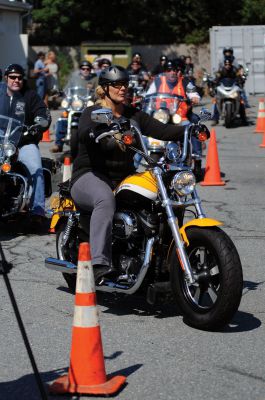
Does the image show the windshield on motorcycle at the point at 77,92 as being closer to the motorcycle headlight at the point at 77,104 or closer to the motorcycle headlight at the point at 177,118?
the motorcycle headlight at the point at 77,104

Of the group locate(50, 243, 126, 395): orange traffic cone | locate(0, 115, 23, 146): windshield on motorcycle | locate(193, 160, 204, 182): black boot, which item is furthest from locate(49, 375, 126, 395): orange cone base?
locate(193, 160, 204, 182): black boot

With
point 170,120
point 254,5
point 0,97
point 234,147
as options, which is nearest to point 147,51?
point 254,5

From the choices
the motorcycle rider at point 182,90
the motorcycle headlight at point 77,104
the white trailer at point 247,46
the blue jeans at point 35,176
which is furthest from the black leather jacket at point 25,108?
the white trailer at point 247,46

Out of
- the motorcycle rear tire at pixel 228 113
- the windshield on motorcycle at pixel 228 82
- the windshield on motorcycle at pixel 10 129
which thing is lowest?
the motorcycle rear tire at pixel 228 113

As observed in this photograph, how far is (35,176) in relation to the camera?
10.0m

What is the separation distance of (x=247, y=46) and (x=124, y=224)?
1147 inches

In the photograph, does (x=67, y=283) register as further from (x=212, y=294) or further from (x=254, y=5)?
(x=254, y=5)

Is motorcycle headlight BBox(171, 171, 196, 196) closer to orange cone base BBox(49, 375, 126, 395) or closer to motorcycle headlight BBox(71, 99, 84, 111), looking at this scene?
orange cone base BBox(49, 375, 126, 395)

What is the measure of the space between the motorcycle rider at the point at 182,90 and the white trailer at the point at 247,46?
20.2m

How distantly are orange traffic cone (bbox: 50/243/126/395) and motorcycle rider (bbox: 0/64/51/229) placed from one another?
4.77m

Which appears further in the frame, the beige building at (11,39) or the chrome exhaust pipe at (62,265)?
the beige building at (11,39)

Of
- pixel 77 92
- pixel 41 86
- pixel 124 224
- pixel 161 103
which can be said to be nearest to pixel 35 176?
pixel 124 224

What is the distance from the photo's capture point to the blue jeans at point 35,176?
32.7ft

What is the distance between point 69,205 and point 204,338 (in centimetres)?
184
